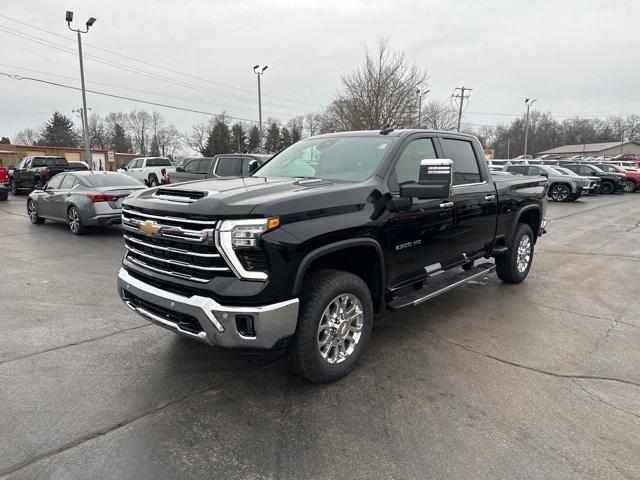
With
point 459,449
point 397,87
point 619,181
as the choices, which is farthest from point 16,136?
point 459,449

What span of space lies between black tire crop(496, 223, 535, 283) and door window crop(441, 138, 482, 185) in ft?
4.14

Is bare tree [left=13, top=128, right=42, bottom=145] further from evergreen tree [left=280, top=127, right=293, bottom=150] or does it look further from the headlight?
the headlight

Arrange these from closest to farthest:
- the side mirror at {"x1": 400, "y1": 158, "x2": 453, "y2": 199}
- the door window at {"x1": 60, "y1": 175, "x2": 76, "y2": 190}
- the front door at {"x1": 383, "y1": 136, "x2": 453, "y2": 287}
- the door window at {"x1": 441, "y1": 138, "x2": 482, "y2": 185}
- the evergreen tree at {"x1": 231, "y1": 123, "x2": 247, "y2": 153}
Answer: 1. the side mirror at {"x1": 400, "y1": 158, "x2": 453, "y2": 199}
2. the front door at {"x1": 383, "y1": 136, "x2": 453, "y2": 287}
3. the door window at {"x1": 441, "y1": 138, "x2": 482, "y2": 185}
4. the door window at {"x1": 60, "y1": 175, "x2": 76, "y2": 190}
5. the evergreen tree at {"x1": 231, "y1": 123, "x2": 247, "y2": 153}

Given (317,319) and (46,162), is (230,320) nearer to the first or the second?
(317,319)

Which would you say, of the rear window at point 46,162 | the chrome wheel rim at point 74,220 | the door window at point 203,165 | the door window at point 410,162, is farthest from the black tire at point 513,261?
the rear window at point 46,162

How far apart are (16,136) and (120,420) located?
118615 millimetres

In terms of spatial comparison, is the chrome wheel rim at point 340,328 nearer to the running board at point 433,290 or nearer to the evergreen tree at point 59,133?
the running board at point 433,290

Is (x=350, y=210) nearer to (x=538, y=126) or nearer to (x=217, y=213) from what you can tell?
(x=217, y=213)

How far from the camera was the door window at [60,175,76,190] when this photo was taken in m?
10.4

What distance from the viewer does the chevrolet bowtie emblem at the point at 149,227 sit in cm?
326

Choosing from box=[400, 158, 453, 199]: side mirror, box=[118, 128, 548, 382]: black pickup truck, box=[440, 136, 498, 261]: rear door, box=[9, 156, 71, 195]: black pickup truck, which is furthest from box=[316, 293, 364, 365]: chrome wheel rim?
box=[9, 156, 71, 195]: black pickup truck

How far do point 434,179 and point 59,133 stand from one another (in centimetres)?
9659

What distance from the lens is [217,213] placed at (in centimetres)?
289

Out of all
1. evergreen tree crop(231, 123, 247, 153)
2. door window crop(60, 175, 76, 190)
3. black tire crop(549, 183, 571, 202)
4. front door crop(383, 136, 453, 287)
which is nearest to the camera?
front door crop(383, 136, 453, 287)
